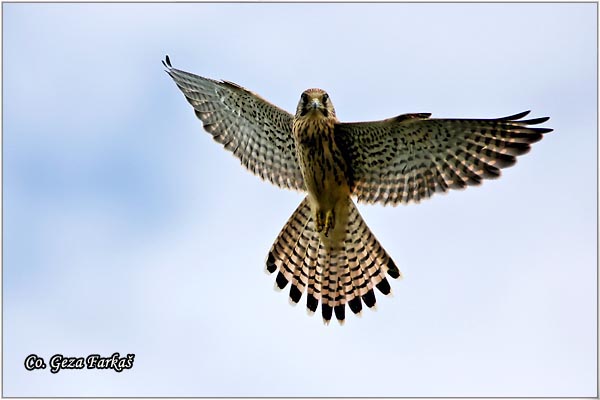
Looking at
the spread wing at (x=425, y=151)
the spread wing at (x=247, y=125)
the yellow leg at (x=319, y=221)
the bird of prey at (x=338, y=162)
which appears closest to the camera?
the spread wing at (x=425, y=151)

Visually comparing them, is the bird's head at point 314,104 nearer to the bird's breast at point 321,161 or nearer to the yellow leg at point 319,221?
the bird's breast at point 321,161

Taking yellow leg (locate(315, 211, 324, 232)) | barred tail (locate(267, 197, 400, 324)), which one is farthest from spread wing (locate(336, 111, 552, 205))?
barred tail (locate(267, 197, 400, 324))

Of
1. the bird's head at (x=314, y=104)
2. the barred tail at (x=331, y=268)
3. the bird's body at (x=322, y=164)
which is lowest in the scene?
the barred tail at (x=331, y=268)

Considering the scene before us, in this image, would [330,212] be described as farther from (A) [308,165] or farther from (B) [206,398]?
(B) [206,398]

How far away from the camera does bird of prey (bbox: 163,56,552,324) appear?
987cm

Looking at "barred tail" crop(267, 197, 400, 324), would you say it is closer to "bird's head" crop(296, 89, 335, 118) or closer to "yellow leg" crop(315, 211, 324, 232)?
"yellow leg" crop(315, 211, 324, 232)

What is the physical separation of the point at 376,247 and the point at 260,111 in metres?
1.89

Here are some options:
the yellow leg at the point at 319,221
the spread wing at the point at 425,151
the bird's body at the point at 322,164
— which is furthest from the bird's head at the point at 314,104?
the yellow leg at the point at 319,221

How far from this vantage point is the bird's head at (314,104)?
10008 millimetres

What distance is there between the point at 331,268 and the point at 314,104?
1.94 metres

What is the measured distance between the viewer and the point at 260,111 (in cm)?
1080

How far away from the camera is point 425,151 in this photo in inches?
397

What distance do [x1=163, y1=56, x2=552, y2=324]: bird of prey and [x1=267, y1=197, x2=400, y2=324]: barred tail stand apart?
0.04ft

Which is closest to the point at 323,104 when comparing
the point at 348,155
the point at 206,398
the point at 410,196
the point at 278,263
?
the point at 348,155
